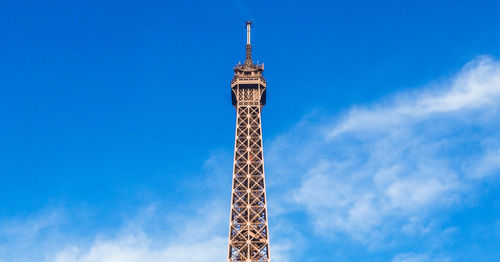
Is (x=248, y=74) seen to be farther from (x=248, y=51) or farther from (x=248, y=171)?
(x=248, y=171)

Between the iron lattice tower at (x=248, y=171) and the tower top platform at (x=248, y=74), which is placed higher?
the tower top platform at (x=248, y=74)

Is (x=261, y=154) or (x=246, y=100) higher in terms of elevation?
(x=246, y=100)

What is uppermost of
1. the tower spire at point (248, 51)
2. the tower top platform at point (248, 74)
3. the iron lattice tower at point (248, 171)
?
the tower spire at point (248, 51)

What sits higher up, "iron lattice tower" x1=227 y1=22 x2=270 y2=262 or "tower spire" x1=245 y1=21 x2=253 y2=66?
"tower spire" x1=245 y1=21 x2=253 y2=66

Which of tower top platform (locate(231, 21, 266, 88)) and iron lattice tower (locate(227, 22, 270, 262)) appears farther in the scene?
tower top platform (locate(231, 21, 266, 88))

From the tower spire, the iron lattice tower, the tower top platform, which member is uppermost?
the tower spire

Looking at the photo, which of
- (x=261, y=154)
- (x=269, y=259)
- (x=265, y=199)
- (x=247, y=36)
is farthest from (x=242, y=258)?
(x=247, y=36)

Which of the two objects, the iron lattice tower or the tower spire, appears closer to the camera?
the iron lattice tower

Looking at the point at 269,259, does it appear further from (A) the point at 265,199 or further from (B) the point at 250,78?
(B) the point at 250,78
